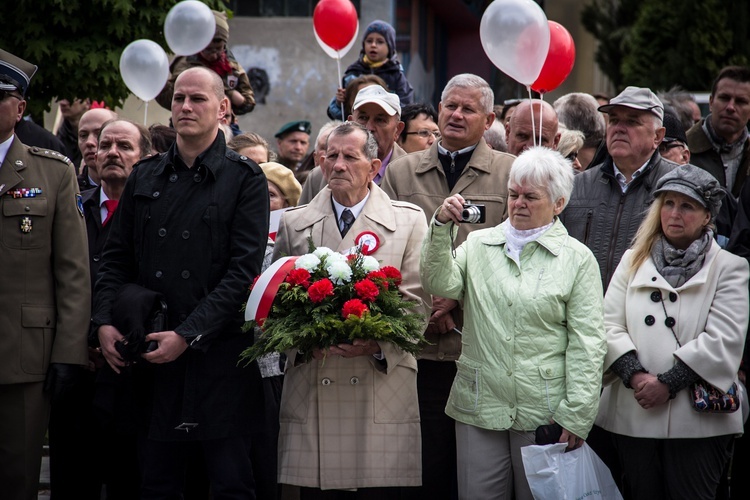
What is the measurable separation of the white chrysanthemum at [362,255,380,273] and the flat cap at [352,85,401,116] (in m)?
1.93

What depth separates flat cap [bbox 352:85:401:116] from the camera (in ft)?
22.8

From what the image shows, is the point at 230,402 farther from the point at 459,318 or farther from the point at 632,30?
the point at 632,30

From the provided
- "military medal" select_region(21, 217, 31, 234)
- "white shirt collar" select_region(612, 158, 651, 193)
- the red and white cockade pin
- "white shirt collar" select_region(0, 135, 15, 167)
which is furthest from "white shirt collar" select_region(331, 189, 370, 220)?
"white shirt collar" select_region(0, 135, 15, 167)

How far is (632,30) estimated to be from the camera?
24219 millimetres

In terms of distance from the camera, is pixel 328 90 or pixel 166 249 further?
pixel 328 90

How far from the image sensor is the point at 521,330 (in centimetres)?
520

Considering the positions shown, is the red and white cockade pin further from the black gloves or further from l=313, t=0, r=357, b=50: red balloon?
l=313, t=0, r=357, b=50: red balloon

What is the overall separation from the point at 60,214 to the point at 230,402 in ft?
4.70

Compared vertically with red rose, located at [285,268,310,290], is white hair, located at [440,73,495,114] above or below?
above

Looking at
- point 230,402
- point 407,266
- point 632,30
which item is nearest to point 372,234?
point 407,266

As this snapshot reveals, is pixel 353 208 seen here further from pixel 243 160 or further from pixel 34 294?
pixel 34 294

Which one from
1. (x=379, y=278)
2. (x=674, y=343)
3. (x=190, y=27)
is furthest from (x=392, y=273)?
(x=190, y=27)

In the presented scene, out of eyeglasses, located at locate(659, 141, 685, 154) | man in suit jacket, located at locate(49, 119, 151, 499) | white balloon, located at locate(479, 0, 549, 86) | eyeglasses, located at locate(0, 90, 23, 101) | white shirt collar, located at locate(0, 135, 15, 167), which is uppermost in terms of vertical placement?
white balloon, located at locate(479, 0, 549, 86)

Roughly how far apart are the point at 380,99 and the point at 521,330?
2.38 meters
